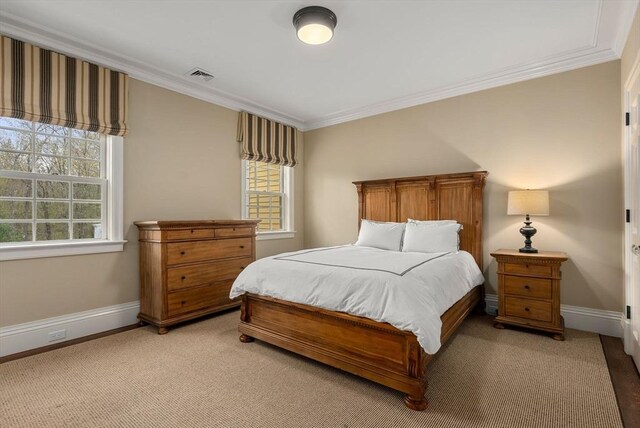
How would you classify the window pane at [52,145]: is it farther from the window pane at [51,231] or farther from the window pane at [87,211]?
the window pane at [51,231]

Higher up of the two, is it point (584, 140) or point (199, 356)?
point (584, 140)

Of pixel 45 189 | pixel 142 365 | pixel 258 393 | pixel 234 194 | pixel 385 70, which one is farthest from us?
pixel 234 194

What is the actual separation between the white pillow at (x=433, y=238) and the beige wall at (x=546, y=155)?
528 mm

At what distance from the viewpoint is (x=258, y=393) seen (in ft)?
6.68

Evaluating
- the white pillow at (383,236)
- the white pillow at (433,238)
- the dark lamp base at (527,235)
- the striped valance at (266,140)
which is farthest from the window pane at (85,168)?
the dark lamp base at (527,235)

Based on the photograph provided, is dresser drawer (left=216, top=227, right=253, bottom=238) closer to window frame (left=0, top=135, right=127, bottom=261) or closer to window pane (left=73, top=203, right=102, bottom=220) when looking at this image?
window frame (left=0, top=135, right=127, bottom=261)

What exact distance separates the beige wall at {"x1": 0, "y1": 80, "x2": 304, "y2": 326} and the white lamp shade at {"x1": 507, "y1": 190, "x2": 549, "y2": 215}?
326 centimetres

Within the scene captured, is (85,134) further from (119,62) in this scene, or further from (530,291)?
(530,291)

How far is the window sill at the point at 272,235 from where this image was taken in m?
4.66

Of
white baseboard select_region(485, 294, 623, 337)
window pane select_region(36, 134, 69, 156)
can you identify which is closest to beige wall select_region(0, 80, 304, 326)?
window pane select_region(36, 134, 69, 156)

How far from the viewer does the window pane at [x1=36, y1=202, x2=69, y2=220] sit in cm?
282

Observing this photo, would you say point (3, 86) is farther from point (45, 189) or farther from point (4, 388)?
point (4, 388)

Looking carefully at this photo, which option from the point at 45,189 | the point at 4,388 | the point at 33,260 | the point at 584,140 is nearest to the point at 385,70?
the point at 584,140

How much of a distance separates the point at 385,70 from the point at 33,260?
377 centimetres
